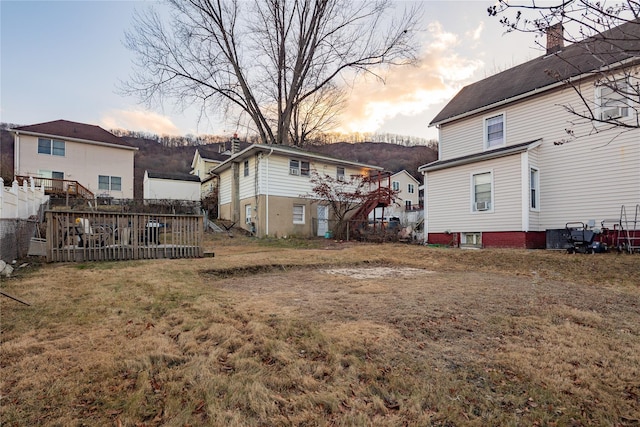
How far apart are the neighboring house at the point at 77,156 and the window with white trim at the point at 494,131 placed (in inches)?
1055

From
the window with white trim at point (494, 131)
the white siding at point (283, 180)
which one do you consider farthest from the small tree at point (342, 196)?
the window with white trim at point (494, 131)

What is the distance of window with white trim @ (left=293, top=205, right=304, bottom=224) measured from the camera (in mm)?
18331

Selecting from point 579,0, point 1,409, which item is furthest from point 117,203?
point 579,0

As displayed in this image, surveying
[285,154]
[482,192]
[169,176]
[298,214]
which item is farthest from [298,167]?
[169,176]

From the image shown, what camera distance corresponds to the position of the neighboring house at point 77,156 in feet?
75.2

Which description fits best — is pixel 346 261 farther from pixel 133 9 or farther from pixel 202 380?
pixel 133 9

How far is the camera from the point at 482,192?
1241 cm

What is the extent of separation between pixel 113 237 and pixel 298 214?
36.5 feet

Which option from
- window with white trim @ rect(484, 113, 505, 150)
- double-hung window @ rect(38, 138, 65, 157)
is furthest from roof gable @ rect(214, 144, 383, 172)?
double-hung window @ rect(38, 138, 65, 157)

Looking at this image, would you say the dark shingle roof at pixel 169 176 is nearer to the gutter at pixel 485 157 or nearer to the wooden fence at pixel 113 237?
the wooden fence at pixel 113 237

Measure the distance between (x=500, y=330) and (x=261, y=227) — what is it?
14.8 meters

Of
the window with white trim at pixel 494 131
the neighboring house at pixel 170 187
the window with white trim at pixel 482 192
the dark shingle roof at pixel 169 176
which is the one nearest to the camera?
the window with white trim at pixel 482 192

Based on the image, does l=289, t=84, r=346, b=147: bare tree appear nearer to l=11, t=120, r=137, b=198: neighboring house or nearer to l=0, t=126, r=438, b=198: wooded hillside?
l=0, t=126, r=438, b=198: wooded hillside

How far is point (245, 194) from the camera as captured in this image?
18.7 metres
